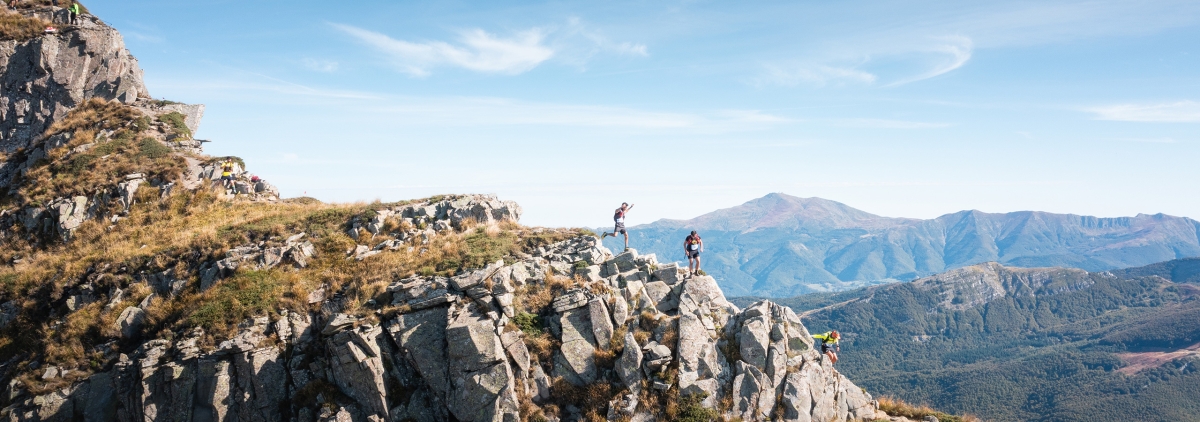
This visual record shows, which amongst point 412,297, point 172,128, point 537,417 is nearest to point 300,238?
point 412,297

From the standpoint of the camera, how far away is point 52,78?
48.2 m

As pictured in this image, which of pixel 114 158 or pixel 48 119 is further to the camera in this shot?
pixel 48 119

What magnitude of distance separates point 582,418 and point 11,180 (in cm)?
4777

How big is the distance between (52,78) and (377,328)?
44.7 meters

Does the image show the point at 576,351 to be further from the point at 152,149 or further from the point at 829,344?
the point at 152,149

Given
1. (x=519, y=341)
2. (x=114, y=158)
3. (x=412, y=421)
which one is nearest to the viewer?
(x=412, y=421)

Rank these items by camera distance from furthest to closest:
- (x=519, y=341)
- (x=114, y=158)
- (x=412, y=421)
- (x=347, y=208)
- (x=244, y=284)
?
(x=114, y=158) → (x=347, y=208) → (x=244, y=284) → (x=519, y=341) → (x=412, y=421)

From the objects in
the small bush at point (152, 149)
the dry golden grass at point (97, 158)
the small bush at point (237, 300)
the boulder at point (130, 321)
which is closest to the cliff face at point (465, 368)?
the boulder at point (130, 321)

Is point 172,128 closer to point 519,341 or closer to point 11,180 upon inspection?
point 11,180

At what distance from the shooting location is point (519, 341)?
25406 mm

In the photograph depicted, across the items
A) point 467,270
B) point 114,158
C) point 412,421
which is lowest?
point 412,421

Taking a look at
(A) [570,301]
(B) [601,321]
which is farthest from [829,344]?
(A) [570,301]

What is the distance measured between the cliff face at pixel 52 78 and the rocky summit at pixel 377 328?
16746 millimetres

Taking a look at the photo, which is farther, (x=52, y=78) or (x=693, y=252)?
(x=52, y=78)
